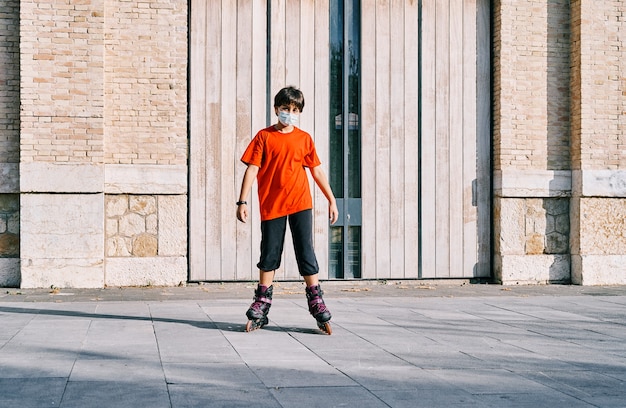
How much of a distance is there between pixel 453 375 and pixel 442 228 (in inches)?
231

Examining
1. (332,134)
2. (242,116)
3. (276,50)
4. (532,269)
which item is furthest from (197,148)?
(532,269)

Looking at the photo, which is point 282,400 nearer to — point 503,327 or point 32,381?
point 32,381

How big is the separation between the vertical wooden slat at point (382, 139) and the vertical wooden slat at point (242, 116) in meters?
1.63

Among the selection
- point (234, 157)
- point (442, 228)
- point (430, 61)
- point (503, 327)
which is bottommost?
point (503, 327)

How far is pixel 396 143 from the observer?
10125mm

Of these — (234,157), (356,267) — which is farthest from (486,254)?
(234,157)

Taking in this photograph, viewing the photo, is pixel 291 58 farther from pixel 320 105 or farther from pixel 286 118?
pixel 286 118

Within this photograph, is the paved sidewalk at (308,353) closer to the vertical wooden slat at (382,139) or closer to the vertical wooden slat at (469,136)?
the vertical wooden slat at (382,139)

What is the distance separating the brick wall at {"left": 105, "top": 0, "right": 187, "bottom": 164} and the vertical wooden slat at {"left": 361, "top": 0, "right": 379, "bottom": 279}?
7.42ft

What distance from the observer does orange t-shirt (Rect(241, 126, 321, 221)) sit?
600 centimetres

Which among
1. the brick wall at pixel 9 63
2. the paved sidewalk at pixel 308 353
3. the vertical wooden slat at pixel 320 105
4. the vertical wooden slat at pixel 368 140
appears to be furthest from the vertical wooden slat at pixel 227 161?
the brick wall at pixel 9 63

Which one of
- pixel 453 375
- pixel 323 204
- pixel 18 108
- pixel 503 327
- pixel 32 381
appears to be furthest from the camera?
pixel 323 204

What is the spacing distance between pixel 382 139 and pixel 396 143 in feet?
0.63

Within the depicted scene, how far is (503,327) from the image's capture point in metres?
6.43
